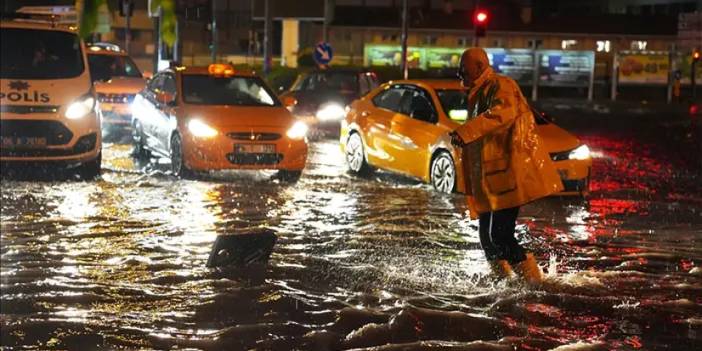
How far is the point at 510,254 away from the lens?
8984 mm

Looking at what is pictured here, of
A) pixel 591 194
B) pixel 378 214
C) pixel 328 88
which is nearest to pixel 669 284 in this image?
pixel 378 214

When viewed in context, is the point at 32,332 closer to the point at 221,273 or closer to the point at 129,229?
the point at 221,273

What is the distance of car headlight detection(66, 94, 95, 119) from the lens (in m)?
15.1

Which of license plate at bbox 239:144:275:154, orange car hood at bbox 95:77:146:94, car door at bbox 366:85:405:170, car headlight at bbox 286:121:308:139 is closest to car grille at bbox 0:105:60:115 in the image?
license plate at bbox 239:144:275:154

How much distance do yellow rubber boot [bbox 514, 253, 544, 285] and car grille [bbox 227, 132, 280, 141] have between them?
24.2ft

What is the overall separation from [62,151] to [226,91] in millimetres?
2913

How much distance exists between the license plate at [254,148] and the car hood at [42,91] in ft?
6.80

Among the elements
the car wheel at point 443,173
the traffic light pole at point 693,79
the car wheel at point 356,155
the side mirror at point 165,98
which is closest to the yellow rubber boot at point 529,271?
the car wheel at point 443,173

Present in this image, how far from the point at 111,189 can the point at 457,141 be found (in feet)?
23.9

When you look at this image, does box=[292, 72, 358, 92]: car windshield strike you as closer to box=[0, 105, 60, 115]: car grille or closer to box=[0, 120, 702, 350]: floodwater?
box=[0, 120, 702, 350]: floodwater

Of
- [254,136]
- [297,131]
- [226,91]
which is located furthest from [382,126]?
[226,91]

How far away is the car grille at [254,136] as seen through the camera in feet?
51.9

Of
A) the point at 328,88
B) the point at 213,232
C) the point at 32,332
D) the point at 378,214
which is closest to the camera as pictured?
the point at 32,332

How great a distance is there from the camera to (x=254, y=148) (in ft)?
52.0
